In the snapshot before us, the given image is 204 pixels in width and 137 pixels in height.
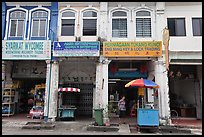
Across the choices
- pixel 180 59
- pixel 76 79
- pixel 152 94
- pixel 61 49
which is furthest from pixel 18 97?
pixel 180 59

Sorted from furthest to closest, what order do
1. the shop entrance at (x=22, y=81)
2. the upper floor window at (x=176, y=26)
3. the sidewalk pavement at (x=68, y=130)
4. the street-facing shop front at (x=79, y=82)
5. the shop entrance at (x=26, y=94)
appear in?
the shop entrance at (x=26, y=94) → the shop entrance at (x=22, y=81) → the street-facing shop front at (x=79, y=82) → the upper floor window at (x=176, y=26) → the sidewalk pavement at (x=68, y=130)

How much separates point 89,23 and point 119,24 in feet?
6.76

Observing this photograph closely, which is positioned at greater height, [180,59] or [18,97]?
[180,59]

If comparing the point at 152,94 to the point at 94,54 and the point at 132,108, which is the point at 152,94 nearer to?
the point at 132,108

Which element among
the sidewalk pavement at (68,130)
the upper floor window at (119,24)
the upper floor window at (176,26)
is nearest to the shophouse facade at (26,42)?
the sidewalk pavement at (68,130)

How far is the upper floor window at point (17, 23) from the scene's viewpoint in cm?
1357

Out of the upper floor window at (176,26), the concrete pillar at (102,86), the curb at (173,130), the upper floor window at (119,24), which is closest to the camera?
the curb at (173,130)

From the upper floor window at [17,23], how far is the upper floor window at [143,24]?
7.91 m

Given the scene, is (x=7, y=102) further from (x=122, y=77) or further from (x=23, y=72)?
(x=122, y=77)

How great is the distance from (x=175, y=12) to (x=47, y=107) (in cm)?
1043

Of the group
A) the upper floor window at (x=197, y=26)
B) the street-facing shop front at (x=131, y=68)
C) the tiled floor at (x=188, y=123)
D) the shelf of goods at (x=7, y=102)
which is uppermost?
the upper floor window at (x=197, y=26)

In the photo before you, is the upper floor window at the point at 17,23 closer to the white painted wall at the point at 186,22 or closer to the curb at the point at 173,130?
the white painted wall at the point at 186,22

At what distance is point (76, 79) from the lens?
14.6 m

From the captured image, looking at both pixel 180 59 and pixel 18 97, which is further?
pixel 18 97
